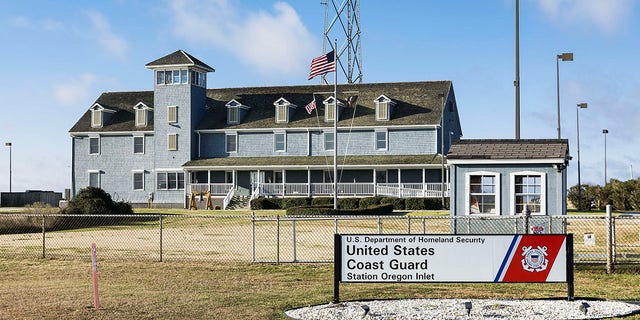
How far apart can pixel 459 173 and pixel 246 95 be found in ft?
150

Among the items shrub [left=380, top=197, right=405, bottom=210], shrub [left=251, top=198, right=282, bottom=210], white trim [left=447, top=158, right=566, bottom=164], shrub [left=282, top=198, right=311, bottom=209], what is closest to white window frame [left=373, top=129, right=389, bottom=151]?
shrub [left=282, top=198, right=311, bottom=209]

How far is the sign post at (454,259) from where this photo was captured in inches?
620

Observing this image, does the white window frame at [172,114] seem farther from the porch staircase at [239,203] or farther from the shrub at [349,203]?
the shrub at [349,203]

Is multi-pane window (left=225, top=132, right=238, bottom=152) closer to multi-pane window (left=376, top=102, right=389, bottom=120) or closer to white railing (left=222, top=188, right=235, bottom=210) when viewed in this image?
white railing (left=222, top=188, right=235, bottom=210)

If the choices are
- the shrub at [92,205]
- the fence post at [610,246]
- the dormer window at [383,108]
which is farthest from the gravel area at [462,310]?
the dormer window at [383,108]

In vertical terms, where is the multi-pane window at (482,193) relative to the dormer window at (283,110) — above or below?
below

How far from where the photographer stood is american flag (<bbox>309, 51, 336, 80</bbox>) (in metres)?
51.5

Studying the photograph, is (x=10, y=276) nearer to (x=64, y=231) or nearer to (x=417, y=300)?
(x=417, y=300)

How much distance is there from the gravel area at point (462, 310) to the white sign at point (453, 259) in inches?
17.4

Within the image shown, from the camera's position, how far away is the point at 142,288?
19.4 meters

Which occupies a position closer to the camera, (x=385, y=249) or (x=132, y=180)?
(x=385, y=249)

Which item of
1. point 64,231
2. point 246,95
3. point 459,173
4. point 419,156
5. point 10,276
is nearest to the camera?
point 10,276

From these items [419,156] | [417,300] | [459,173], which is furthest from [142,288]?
[419,156]

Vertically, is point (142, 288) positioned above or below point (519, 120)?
below
